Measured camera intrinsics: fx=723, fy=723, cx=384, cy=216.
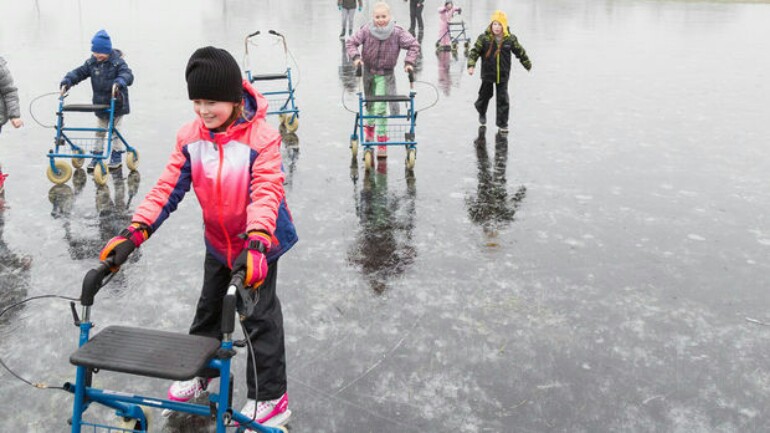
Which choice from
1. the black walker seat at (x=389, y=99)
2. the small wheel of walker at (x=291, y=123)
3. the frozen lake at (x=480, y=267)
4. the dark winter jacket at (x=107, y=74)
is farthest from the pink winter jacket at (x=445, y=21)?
the dark winter jacket at (x=107, y=74)

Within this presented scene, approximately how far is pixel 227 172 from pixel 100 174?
463cm

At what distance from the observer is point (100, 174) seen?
24.3ft

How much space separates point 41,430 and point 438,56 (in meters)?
14.7

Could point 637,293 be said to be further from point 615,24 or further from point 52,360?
point 615,24

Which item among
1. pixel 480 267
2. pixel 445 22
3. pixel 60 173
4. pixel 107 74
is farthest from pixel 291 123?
pixel 445 22

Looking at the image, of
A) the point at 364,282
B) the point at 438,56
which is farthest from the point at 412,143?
the point at 438,56

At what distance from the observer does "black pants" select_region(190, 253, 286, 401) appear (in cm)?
355

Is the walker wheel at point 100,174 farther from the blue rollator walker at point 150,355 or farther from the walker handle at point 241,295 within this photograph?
the walker handle at point 241,295

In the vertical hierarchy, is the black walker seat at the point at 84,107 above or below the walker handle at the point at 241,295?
above

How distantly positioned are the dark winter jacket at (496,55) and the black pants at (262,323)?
261 inches

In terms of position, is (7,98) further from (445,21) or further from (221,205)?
(445,21)

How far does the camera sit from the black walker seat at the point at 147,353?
8.50 ft

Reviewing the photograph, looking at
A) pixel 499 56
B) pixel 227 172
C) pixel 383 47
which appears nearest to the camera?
pixel 227 172

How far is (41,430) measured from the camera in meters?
3.61
